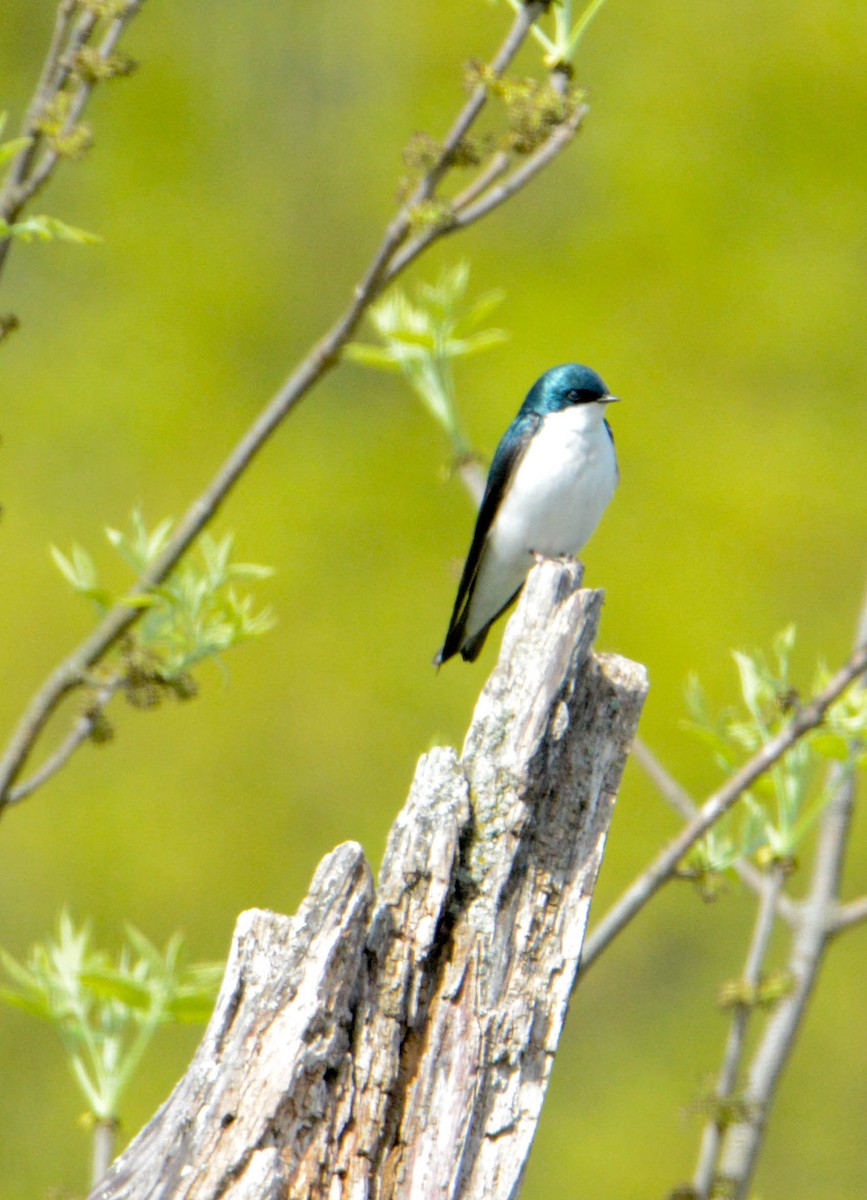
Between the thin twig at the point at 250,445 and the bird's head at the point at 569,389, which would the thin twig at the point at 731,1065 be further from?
the bird's head at the point at 569,389

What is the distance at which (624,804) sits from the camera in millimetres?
7051

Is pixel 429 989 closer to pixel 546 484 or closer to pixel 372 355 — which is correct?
pixel 372 355

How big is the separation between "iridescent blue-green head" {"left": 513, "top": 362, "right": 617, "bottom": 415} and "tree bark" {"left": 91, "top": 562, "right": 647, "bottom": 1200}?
1879 mm

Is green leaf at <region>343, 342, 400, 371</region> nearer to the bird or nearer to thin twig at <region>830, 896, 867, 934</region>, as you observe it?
the bird

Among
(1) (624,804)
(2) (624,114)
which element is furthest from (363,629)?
(2) (624,114)

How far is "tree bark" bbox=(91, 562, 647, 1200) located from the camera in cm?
169

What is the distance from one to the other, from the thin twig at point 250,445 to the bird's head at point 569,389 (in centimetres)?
163

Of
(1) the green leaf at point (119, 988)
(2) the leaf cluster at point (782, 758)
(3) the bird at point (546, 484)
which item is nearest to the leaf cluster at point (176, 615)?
(1) the green leaf at point (119, 988)

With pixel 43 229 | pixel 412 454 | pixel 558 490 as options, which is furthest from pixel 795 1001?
pixel 412 454

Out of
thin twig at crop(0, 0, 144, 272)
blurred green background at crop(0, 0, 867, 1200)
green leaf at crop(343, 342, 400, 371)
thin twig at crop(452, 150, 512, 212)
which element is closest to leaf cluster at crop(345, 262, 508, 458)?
green leaf at crop(343, 342, 400, 371)

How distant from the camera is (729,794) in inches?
89.7

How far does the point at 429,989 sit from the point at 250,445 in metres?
0.80

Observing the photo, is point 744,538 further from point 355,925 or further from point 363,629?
point 355,925

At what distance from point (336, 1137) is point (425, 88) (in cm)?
719
